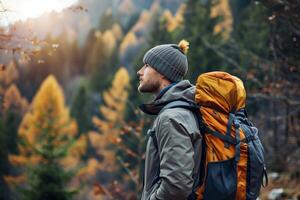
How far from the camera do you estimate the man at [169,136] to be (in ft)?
9.46

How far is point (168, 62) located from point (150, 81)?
0.18 meters

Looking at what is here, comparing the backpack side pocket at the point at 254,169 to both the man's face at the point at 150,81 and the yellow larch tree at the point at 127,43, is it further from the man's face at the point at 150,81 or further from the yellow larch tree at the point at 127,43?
the yellow larch tree at the point at 127,43

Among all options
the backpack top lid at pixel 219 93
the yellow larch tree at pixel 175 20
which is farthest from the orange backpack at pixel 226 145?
the yellow larch tree at pixel 175 20

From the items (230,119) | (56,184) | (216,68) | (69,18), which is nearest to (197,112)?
(230,119)

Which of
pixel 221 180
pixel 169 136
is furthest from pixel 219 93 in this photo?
pixel 221 180

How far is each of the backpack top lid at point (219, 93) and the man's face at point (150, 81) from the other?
0.35 m

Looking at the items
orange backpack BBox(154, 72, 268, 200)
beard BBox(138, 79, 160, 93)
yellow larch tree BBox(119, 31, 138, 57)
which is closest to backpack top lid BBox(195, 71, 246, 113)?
orange backpack BBox(154, 72, 268, 200)

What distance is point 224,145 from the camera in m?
2.95

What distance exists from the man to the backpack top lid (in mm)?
118

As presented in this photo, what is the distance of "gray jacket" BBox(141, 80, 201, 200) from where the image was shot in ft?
9.45

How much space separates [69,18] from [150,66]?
9937 centimetres

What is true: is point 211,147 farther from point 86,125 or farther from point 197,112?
point 86,125

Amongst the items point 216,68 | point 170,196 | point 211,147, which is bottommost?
point 216,68

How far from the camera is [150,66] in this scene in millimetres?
3410
